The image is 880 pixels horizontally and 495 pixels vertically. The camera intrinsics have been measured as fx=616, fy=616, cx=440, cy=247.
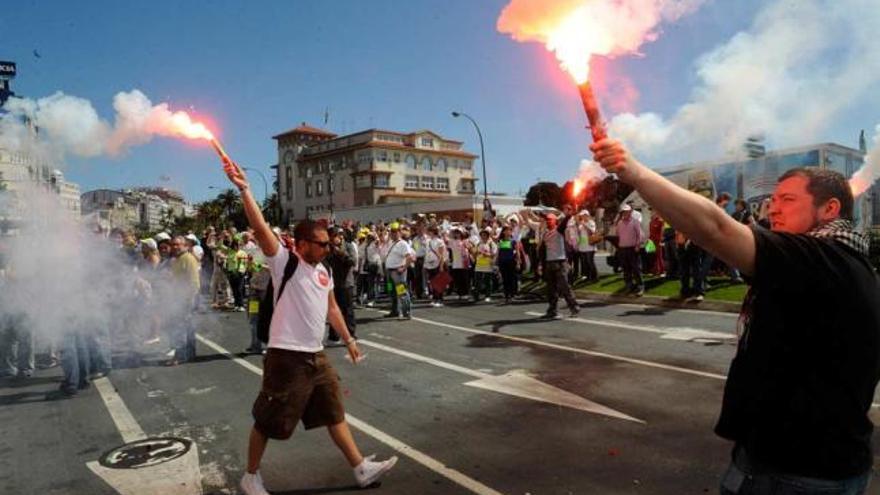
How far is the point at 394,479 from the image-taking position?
4.55 metres

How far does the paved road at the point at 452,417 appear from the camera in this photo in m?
4.58

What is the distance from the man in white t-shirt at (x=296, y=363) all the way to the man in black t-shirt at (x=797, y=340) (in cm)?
295

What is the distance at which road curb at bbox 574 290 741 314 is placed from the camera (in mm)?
11695

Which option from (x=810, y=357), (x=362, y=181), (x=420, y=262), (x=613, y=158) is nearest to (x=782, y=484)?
(x=810, y=357)

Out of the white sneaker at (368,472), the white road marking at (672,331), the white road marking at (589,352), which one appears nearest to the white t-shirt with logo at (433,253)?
the white road marking at (589,352)

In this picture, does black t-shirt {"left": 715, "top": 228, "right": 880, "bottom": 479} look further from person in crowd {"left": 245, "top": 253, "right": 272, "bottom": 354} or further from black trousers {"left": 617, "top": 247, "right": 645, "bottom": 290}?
black trousers {"left": 617, "top": 247, "right": 645, "bottom": 290}

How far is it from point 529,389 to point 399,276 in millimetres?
6922

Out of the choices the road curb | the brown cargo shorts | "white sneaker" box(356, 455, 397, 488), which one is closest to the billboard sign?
the brown cargo shorts

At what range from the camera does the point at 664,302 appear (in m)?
12.9

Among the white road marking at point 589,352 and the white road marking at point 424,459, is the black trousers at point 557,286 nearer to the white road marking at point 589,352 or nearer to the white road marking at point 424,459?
the white road marking at point 589,352

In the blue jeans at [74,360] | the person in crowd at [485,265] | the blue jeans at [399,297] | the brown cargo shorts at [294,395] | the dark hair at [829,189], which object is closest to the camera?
the dark hair at [829,189]

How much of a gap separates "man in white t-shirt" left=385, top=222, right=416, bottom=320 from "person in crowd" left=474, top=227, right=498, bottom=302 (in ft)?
9.11

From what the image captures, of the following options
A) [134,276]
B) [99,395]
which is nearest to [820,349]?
[99,395]

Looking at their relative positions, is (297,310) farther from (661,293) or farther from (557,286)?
(661,293)
